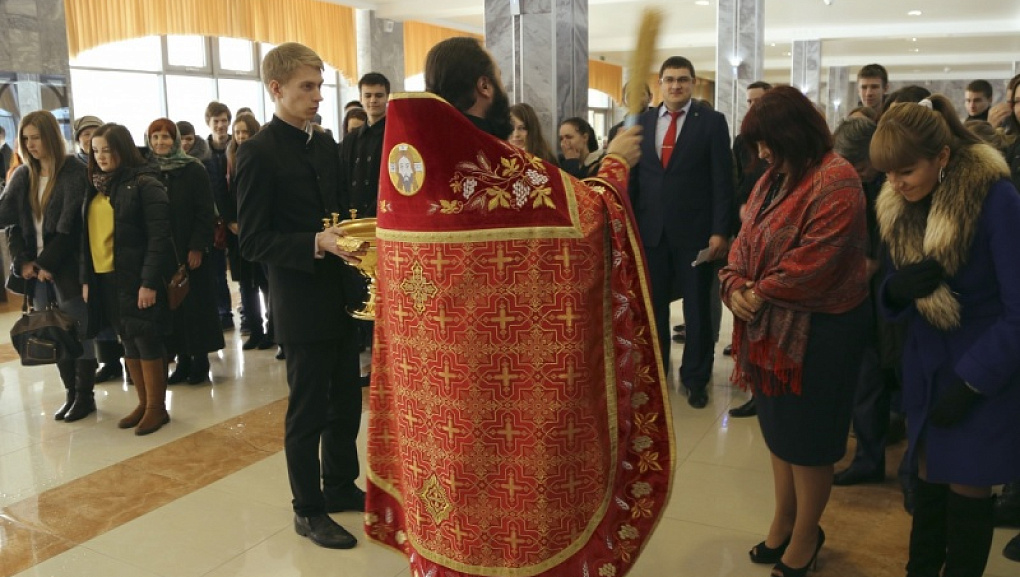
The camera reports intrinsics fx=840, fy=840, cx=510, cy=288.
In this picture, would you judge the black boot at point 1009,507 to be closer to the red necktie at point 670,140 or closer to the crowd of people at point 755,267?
the crowd of people at point 755,267

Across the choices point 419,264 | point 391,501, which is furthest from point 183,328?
point 419,264

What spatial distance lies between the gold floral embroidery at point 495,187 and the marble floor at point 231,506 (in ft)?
4.40

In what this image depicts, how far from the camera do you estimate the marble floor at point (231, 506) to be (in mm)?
2688

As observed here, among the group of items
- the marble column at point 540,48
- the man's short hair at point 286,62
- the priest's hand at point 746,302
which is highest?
the marble column at point 540,48

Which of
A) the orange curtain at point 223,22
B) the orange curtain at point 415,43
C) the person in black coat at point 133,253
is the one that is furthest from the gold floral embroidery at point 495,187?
the orange curtain at point 415,43

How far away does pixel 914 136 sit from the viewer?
2043mm

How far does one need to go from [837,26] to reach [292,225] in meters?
15.7

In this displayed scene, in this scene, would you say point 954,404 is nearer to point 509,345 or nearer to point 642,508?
point 642,508

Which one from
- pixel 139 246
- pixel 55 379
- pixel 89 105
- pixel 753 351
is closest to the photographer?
pixel 753 351

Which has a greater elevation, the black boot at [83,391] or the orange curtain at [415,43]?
the orange curtain at [415,43]

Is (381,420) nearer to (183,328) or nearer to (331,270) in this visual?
(331,270)

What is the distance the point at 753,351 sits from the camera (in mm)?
2373

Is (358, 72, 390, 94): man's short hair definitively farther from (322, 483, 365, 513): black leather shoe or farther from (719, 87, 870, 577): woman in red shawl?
(719, 87, 870, 577): woman in red shawl

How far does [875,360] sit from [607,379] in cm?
174
